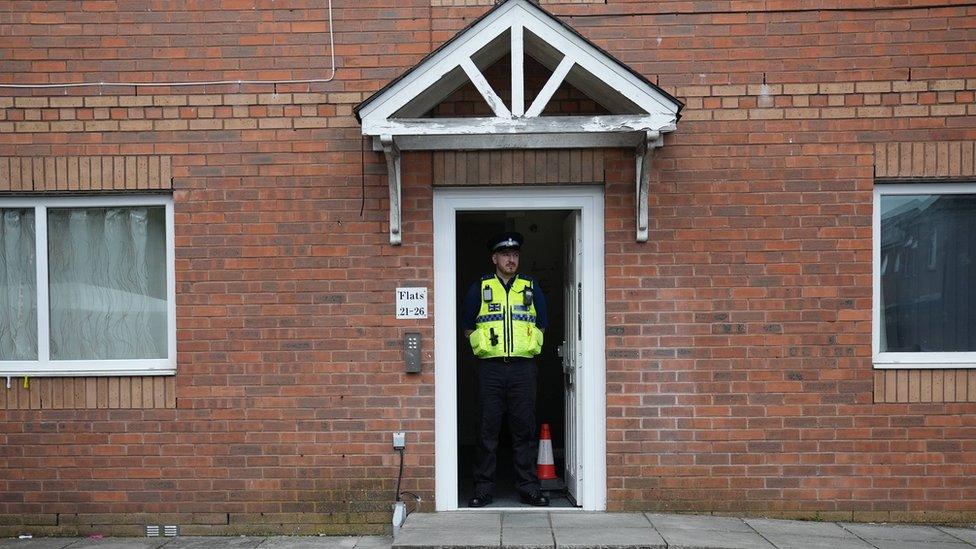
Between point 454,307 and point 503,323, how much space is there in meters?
0.39

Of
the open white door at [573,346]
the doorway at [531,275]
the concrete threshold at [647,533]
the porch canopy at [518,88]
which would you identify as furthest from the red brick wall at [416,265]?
the doorway at [531,275]

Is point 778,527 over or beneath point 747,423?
beneath

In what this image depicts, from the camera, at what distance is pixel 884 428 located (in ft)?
21.4

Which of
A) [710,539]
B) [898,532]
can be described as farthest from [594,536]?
[898,532]

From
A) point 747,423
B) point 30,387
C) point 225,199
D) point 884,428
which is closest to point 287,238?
point 225,199

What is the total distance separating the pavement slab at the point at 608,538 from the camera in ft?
18.7

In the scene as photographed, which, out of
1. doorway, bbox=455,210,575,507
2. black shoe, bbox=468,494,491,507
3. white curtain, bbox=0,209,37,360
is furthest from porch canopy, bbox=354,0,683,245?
doorway, bbox=455,210,575,507

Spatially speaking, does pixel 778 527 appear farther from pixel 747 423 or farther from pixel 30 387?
pixel 30 387

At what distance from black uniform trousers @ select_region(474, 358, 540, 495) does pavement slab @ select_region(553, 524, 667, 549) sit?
81cm

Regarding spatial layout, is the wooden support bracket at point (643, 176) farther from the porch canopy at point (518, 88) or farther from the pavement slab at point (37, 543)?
the pavement slab at point (37, 543)

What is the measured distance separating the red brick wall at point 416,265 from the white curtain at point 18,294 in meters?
0.53

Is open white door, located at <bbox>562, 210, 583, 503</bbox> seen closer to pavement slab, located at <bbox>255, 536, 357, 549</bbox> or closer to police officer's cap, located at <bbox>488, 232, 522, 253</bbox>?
police officer's cap, located at <bbox>488, 232, 522, 253</bbox>

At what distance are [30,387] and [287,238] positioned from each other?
→ 87.0 inches

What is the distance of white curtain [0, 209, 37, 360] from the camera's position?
268 inches
